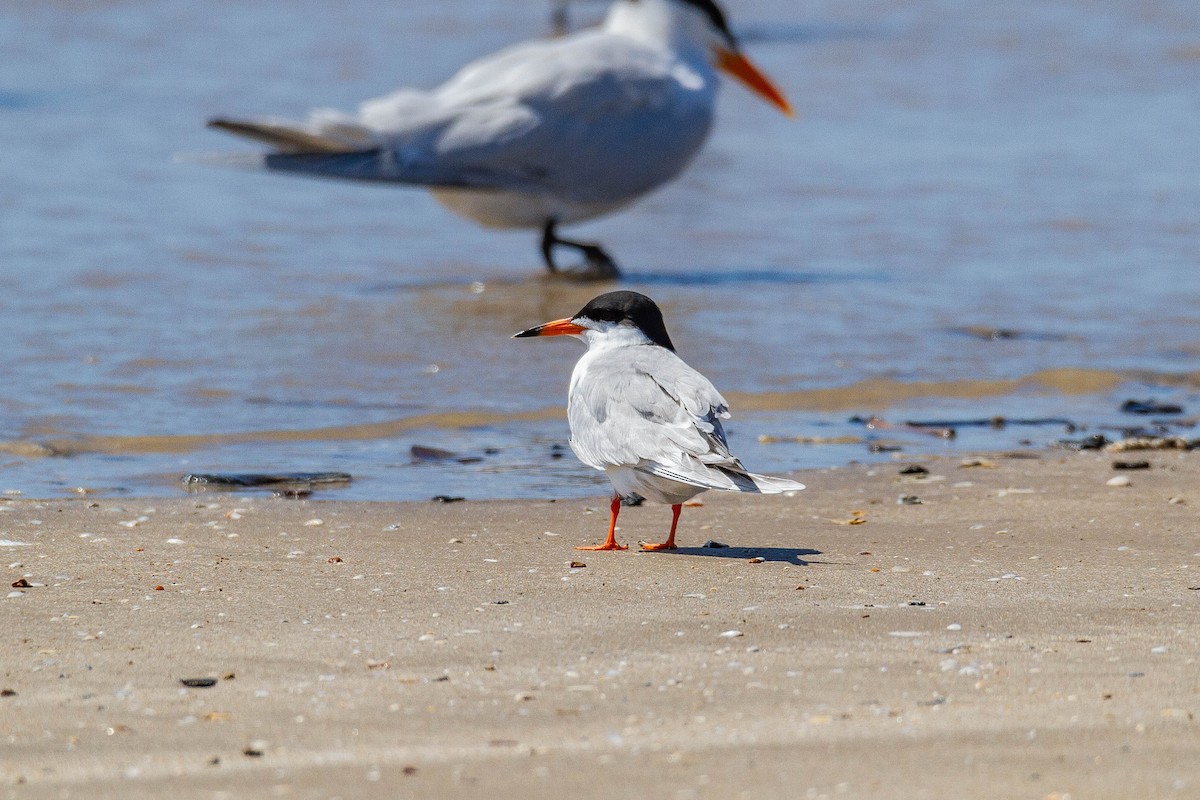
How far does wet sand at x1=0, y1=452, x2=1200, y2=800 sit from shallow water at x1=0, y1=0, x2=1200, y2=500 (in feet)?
2.53

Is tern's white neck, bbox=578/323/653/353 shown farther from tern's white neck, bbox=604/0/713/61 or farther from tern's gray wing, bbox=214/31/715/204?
tern's white neck, bbox=604/0/713/61

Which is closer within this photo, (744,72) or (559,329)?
(559,329)

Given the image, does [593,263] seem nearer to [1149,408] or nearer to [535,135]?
[535,135]

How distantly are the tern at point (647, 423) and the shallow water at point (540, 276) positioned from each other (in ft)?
2.04

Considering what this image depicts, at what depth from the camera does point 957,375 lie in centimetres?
682

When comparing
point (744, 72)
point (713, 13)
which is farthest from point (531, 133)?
point (744, 72)

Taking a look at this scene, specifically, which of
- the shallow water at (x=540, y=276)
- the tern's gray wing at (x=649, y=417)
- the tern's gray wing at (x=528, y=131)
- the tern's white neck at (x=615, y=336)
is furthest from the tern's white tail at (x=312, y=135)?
the tern's gray wing at (x=649, y=417)

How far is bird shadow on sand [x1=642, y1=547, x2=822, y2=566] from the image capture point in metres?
4.07

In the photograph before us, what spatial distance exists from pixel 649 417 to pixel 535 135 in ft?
16.2

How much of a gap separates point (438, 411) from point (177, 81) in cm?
1051

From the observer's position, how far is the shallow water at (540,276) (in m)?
5.83

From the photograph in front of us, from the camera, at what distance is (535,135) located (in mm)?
8844

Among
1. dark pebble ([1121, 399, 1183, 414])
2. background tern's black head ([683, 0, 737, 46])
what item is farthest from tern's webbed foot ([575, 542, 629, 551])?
background tern's black head ([683, 0, 737, 46])

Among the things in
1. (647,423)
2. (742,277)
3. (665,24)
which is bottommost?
(647,423)
